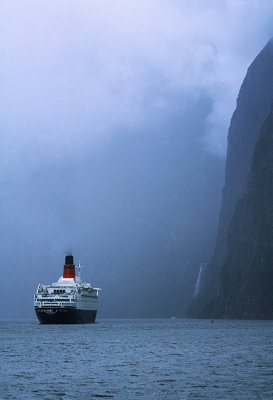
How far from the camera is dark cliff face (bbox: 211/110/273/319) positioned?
14288 cm

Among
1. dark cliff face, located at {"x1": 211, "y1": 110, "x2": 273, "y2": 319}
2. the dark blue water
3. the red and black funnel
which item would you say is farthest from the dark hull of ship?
the dark blue water

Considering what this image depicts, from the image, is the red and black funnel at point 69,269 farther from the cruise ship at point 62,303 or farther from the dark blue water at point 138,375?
the dark blue water at point 138,375

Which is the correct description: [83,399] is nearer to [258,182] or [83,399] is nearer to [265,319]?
[265,319]

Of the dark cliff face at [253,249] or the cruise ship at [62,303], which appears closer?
the cruise ship at [62,303]

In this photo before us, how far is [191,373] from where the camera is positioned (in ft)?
102

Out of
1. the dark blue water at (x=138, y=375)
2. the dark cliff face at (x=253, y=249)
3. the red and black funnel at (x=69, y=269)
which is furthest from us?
the dark cliff face at (x=253, y=249)

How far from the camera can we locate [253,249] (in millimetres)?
147125

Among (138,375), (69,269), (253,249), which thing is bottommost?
(138,375)

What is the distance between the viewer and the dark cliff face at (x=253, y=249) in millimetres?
142875

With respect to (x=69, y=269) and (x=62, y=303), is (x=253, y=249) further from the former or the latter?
(x=62, y=303)

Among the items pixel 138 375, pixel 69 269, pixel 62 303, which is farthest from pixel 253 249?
pixel 138 375

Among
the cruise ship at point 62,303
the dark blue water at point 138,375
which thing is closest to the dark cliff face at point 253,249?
the cruise ship at point 62,303

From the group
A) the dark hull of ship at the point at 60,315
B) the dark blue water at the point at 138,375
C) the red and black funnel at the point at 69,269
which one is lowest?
the dark blue water at the point at 138,375

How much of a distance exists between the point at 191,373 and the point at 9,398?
1168cm
